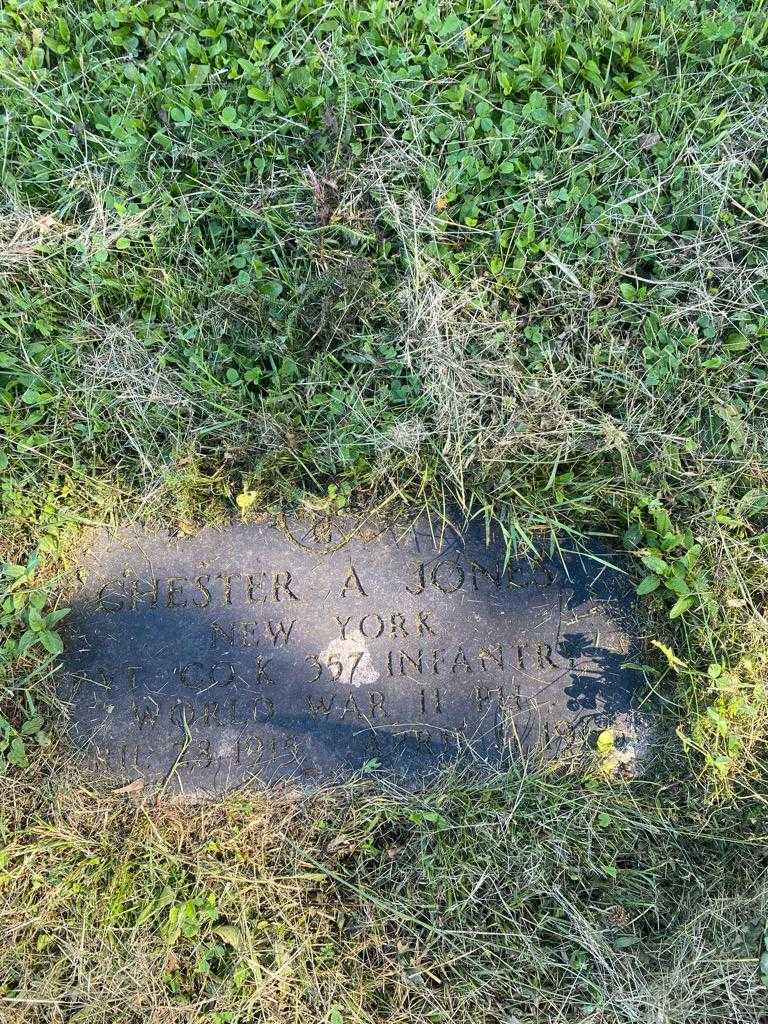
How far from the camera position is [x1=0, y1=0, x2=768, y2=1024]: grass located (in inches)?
83.7

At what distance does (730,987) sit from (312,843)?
1.23 metres

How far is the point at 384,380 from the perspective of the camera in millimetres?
2305

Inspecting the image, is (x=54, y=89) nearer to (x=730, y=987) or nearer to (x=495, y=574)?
(x=495, y=574)

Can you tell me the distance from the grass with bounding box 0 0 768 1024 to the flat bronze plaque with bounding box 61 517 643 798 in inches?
4.2

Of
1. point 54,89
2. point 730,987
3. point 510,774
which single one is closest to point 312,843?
point 510,774

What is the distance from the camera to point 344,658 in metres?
2.23

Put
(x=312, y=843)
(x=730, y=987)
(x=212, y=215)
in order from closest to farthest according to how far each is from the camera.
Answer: (x=730, y=987), (x=312, y=843), (x=212, y=215)

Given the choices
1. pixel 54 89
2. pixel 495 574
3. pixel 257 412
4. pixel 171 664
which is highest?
pixel 54 89

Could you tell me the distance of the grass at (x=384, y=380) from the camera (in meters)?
2.12

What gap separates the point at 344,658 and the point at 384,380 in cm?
87

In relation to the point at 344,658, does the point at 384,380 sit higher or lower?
higher

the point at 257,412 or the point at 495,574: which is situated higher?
the point at 257,412

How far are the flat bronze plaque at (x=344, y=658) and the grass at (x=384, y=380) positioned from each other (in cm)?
11

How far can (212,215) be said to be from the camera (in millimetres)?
2328
